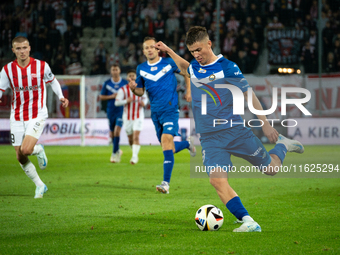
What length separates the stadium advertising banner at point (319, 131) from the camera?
57.4ft

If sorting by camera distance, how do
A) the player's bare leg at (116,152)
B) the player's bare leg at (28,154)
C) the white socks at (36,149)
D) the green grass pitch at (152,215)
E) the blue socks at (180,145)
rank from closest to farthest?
1. the green grass pitch at (152,215)
2. the player's bare leg at (28,154)
3. the white socks at (36,149)
4. the blue socks at (180,145)
5. the player's bare leg at (116,152)

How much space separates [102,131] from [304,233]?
1450cm

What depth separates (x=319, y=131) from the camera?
1761 centimetres

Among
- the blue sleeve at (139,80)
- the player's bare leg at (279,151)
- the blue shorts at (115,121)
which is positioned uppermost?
the blue sleeve at (139,80)

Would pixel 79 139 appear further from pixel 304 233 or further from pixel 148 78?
pixel 304 233

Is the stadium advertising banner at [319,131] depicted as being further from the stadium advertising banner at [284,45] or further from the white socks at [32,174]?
the white socks at [32,174]

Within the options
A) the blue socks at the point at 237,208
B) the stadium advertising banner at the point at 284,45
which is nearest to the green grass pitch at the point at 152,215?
the blue socks at the point at 237,208

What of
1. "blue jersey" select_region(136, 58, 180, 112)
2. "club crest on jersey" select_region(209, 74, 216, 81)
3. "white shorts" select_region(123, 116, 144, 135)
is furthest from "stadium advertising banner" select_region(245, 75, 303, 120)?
"club crest on jersey" select_region(209, 74, 216, 81)

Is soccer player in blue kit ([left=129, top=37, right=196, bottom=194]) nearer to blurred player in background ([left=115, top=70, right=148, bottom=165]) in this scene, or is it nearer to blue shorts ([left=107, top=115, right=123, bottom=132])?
blurred player in background ([left=115, top=70, right=148, bottom=165])

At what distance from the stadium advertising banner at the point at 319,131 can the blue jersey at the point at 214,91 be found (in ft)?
44.3

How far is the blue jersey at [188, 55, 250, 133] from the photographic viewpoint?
15.2ft

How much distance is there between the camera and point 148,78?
7812 millimetres

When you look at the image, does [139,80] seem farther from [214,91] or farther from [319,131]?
[319,131]

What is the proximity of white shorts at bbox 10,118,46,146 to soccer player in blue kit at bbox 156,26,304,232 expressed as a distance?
115 inches
